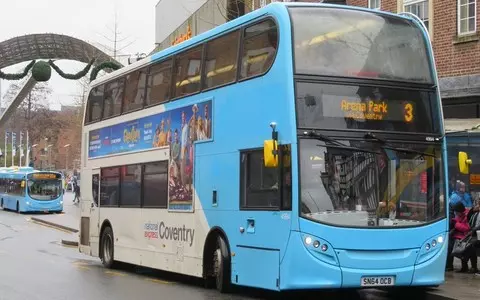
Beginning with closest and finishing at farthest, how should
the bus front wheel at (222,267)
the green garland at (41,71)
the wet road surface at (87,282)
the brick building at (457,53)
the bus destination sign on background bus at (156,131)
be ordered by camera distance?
the bus front wheel at (222,267) → the wet road surface at (87,282) → the bus destination sign on background bus at (156,131) → the brick building at (457,53) → the green garland at (41,71)

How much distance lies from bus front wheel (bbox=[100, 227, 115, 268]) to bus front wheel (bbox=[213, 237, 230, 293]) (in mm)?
5446

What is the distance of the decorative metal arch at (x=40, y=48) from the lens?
38.7 metres

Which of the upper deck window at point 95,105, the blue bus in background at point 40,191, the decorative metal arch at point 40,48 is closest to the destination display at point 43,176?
the blue bus in background at point 40,191

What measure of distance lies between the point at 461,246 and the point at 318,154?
4931 mm

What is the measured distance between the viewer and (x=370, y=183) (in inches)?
374

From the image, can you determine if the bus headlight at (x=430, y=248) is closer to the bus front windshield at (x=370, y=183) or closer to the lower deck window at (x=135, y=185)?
the bus front windshield at (x=370, y=183)

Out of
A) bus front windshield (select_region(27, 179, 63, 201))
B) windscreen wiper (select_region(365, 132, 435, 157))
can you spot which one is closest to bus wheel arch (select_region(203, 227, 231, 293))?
windscreen wiper (select_region(365, 132, 435, 157))

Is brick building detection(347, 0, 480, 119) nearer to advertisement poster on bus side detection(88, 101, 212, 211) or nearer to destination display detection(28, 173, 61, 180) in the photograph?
advertisement poster on bus side detection(88, 101, 212, 211)

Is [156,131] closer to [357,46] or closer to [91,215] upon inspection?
[91,215]

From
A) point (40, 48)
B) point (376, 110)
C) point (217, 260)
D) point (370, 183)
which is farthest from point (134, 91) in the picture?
point (40, 48)

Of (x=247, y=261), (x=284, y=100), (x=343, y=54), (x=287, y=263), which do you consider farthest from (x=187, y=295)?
(x=343, y=54)

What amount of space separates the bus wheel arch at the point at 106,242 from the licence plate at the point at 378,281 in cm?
798

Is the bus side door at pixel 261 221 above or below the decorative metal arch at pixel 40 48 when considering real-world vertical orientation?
below

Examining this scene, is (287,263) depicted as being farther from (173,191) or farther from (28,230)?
(28,230)
